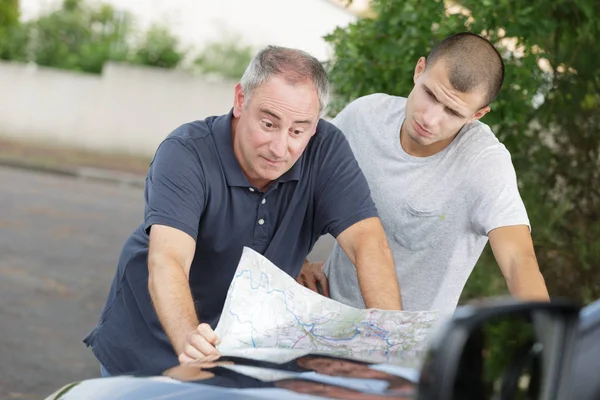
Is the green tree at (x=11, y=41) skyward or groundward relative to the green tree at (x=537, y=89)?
groundward

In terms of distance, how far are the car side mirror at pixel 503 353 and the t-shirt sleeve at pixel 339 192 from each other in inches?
62.2

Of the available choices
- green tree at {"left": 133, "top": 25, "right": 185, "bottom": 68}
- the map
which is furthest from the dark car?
green tree at {"left": 133, "top": 25, "right": 185, "bottom": 68}

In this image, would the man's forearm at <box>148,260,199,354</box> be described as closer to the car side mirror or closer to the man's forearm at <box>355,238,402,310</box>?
the man's forearm at <box>355,238,402,310</box>

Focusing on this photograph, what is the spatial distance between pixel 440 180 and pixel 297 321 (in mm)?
1153

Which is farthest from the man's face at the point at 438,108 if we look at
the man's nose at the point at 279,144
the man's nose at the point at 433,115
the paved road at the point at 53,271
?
the paved road at the point at 53,271

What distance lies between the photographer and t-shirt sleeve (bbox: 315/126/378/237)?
10.7ft

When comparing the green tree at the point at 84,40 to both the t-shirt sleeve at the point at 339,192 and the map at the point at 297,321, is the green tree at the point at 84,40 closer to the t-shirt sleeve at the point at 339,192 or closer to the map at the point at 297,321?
the t-shirt sleeve at the point at 339,192

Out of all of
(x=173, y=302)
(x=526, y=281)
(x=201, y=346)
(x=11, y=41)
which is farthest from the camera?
(x=11, y=41)

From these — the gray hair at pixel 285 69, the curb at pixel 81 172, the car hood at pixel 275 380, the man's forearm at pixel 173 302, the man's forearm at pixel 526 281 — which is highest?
the gray hair at pixel 285 69

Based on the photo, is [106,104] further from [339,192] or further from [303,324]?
[303,324]

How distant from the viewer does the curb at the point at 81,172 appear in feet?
58.5

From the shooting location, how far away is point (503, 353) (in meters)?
1.70

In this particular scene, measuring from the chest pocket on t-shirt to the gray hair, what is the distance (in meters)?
0.61

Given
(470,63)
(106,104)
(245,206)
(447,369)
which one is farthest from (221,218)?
(106,104)
